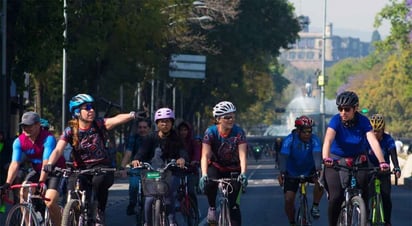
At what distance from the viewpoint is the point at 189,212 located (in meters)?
19.4

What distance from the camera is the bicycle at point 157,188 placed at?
1573 cm

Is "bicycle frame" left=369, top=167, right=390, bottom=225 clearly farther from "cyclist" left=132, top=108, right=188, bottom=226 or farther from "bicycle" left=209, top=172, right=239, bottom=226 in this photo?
"cyclist" left=132, top=108, right=188, bottom=226

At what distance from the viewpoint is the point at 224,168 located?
16203 mm

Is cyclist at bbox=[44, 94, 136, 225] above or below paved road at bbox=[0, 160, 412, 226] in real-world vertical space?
above

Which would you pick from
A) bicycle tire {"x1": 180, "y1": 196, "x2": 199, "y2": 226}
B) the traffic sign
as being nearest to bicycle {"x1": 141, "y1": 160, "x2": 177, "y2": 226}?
bicycle tire {"x1": 180, "y1": 196, "x2": 199, "y2": 226}

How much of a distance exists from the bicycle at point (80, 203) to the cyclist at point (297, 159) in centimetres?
383

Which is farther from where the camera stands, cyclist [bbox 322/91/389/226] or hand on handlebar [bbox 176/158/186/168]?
hand on handlebar [bbox 176/158/186/168]

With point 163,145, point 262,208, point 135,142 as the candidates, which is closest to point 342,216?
point 163,145

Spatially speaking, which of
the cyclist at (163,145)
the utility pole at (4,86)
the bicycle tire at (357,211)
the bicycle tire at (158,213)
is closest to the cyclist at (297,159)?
the cyclist at (163,145)

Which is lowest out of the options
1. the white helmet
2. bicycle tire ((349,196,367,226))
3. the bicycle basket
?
bicycle tire ((349,196,367,226))

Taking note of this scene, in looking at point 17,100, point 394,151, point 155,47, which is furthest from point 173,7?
point 394,151

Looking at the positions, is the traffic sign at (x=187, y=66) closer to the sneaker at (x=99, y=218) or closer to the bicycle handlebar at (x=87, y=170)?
the sneaker at (x=99, y=218)

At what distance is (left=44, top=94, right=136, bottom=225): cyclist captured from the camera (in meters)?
15.5

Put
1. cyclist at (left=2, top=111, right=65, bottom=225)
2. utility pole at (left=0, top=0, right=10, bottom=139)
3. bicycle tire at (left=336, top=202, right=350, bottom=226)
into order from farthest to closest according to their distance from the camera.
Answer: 1. utility pole at (left=0, top=0, right=10, bottom=139)
2. cyclist at (left=2, top=111, right=65, bottom=225)
3. bicycle tire at (left=336, top=202, right=350, bottom=226)
